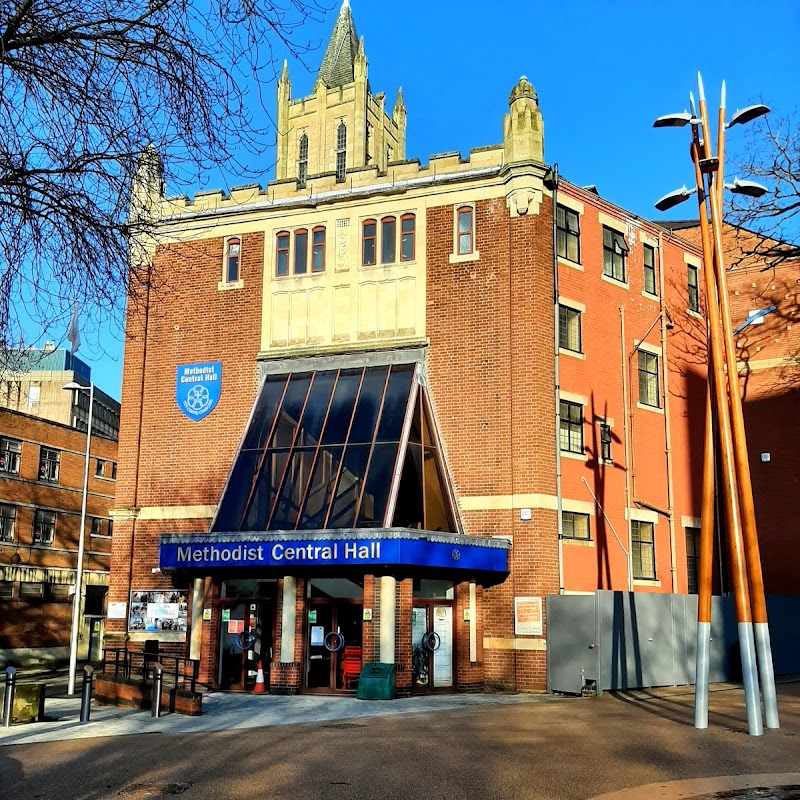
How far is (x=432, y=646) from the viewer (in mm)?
24656

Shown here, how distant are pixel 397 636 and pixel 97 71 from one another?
55.4 ft

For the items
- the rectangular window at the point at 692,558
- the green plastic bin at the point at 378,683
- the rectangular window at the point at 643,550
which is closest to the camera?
the green plastic bin at the point at 378,683

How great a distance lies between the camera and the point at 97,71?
978 cm

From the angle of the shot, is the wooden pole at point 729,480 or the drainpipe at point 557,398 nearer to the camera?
the wooden pole at point 729,480

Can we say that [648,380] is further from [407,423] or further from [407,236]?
[407,423]

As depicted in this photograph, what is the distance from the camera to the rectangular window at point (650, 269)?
31125 millimetres

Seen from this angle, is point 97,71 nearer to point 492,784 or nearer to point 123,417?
point 492,784

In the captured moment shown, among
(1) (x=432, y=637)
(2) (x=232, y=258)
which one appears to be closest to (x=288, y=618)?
(1) (x=432, y=637)

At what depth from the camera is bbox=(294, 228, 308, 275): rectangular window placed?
29.3m

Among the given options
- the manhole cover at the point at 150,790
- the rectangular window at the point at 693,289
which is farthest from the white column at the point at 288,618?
the rectangular window at the point at 693,289

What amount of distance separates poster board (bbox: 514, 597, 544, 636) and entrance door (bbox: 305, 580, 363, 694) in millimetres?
3942

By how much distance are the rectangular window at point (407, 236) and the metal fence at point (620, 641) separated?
34.0 ft

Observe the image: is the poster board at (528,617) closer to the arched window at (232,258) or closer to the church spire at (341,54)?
the arched window at (232,258)

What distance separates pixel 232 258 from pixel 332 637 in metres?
12.0
